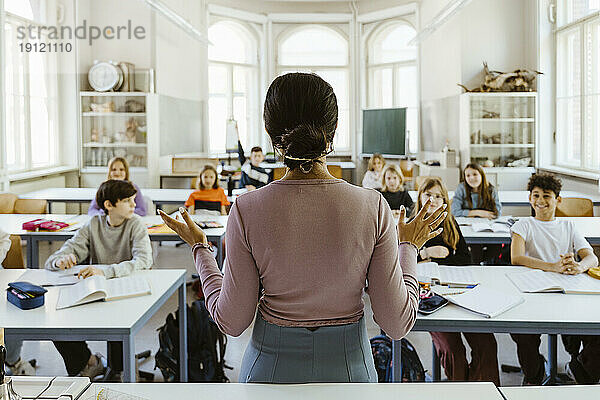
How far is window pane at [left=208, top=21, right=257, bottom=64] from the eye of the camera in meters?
11.2

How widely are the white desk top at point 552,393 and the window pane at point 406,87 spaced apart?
9.91m

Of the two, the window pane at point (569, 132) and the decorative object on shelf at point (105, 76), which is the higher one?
the decorative object on shelf at point (105, 76)

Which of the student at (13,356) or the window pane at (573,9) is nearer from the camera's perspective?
the student at (13,356)

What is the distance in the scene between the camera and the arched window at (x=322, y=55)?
12.0 metres

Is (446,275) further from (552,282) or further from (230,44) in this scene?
(230,44)

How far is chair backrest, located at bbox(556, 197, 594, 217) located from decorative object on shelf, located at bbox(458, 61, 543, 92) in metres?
3.55

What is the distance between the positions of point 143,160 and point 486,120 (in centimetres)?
477

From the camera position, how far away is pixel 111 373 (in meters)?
3.50

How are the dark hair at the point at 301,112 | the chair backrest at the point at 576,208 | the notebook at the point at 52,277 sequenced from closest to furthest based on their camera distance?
the dark hair at the point at 301,112 → the notebook at the point at 52,277 → the chair backrest at the point at 576,208

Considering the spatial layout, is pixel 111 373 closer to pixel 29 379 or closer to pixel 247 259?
pixel 29 379

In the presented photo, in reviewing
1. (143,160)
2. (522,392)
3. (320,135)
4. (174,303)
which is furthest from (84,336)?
(143,160)

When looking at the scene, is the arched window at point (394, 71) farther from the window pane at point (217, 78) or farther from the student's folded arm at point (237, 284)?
the student's folded arm at point (237, 284)

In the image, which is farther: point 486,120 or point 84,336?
point 486,120

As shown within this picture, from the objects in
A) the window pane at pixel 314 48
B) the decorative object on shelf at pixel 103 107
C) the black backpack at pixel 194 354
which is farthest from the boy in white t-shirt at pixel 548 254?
the window pane at pixel 314 48
